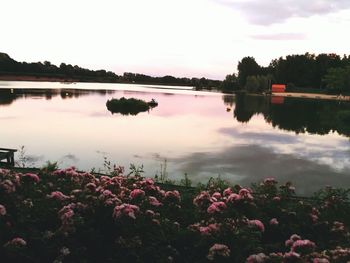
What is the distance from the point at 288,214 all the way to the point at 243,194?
1182 mm

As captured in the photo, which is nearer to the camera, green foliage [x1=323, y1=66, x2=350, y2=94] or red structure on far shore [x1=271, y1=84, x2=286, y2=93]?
green foliage [x1=323, y1=66, x2=350, y2=94]

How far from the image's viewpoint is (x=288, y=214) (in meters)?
8.70

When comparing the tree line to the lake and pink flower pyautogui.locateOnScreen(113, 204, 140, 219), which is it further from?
pink flower pyautogui.locateOnScreen(113, 204, 140, 219)

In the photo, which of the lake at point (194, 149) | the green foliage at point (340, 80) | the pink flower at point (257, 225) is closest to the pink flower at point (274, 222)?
the pink flower at point (257, 225)

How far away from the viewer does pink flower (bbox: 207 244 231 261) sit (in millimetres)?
6573

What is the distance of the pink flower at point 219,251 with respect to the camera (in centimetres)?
657

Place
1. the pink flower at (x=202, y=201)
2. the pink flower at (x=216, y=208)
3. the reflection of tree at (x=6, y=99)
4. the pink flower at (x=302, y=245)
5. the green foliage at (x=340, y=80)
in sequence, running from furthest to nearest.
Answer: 1. the green foliage at (x=340, y=80)
2. the reflection of tree at (x=6, y=99)
3. the pink flower at (x=202, y=201)
4. the pink flower at (x=216, y=208)
5. the pink flower at (x=302, y=245)

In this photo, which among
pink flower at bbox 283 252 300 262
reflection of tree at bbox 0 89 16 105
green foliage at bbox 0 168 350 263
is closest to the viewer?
pink flower at bbox 283 252 300 262

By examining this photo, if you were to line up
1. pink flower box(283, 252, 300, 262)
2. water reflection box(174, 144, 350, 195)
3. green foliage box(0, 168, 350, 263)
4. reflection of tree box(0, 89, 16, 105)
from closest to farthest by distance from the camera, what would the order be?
pink flower box(283, 252, 300, 262) → green foliage box(0, 168, 350, 263) → water reflection box(174, 144, 350, 195) → reflection of tree box(0, 89, 16, 105)

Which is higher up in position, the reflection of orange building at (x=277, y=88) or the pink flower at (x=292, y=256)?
the reflection of orange building at (x=277, y=88)

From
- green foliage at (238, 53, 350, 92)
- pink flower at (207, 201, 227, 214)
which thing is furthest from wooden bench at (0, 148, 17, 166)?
green foliage at (238, 53, 350, 92)

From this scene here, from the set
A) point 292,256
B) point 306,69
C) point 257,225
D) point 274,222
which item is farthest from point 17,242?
point 306,69

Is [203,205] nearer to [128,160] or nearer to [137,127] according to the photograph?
[128,160]

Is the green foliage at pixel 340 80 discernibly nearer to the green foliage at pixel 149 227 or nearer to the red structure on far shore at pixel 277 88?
the red structure on far shore at pixel 277 88
